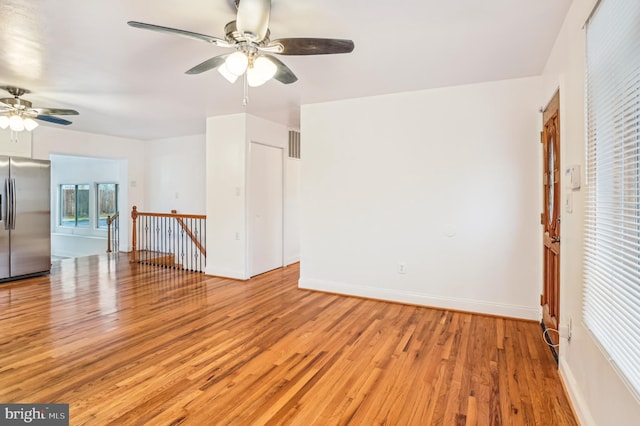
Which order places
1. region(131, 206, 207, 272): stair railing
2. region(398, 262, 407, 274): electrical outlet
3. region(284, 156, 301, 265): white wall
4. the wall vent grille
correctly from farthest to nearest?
region(131, 206, 207, 272): stair railing → the wall vent grille → region(284, 156, 301, 265): white wall → region(398, 262, 407, 274): electrical outlet

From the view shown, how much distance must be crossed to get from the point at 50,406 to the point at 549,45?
4468 mm

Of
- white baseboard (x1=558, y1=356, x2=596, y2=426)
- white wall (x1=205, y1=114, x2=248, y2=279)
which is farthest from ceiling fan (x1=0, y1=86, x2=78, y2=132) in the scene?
white baseboard (x1=558, y1=356, x2=596, y2=426)

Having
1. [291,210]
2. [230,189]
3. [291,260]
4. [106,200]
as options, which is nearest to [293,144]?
[291,210]

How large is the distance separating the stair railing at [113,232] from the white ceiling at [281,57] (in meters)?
4.26

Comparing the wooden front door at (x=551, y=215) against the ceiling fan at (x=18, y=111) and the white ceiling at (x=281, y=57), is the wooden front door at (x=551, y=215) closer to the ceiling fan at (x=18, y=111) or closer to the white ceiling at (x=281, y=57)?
the white ceiling at (x=281, y=57)

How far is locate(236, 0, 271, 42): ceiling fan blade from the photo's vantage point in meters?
1.95

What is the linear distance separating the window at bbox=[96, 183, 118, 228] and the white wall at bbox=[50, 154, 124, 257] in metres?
0.15

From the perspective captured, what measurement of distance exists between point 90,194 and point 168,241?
3.73 metres

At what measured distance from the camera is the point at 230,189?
5.35m

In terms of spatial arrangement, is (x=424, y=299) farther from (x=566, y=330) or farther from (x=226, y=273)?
(x=226, y=273)

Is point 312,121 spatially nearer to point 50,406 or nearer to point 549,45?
point 549,45

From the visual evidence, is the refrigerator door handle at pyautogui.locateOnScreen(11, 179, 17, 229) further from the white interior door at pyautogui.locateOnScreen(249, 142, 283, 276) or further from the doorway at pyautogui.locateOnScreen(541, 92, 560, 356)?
the doorway at pyautogui.locateOnScreen(541, 92, 560, 356)

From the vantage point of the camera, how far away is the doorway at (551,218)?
9.16ft

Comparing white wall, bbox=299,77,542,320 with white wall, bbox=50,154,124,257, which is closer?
white wall, bbox=299,77,542,320
